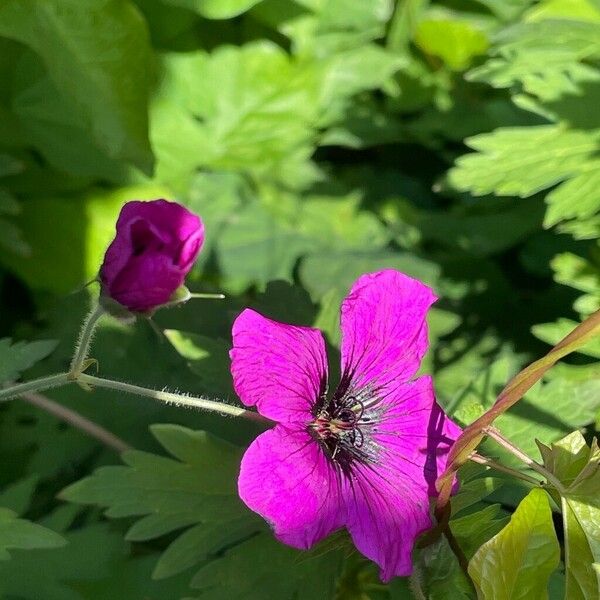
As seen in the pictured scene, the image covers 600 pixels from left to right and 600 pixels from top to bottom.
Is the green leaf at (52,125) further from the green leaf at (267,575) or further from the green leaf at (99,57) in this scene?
the green leaf at (267,575)

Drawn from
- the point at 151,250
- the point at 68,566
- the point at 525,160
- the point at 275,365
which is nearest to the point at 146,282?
the point at 151,250

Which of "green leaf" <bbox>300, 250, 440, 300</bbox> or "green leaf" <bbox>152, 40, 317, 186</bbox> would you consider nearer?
"green leaf" <bbox>300, 250, 440, 300</bbox>

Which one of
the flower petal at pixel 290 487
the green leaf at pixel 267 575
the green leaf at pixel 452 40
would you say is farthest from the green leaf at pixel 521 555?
the green leaf at pixel 452 40

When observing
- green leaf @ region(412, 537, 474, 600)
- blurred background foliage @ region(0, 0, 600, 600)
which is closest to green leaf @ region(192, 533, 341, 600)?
blurred background foliage @ region(0, 0, 600, 600)

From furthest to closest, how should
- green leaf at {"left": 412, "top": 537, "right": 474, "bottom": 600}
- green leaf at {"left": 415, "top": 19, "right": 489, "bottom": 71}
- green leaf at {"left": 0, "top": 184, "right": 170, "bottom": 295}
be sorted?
green leaf at {"left": 415, "top": 19, "right": 489, "bottom": 71}, green leaf at {"left": 0, "top": 184, "right": 170, "bottom": 295}, green leaf at {"left": 412, "top": 537, "right": 474, "bottom": 600}

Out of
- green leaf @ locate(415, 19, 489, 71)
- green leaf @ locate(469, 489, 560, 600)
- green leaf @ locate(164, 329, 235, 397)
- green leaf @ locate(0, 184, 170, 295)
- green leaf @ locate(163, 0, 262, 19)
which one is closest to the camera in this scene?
green leaf @ locate(469, 489, 560, 600)

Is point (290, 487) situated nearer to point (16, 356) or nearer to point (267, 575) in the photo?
point (267, 575)

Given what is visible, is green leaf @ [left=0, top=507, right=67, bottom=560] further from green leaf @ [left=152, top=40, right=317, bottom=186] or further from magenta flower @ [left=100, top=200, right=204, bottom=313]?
green leaf @ [left=152, top=40, right=317, bottom=186]
